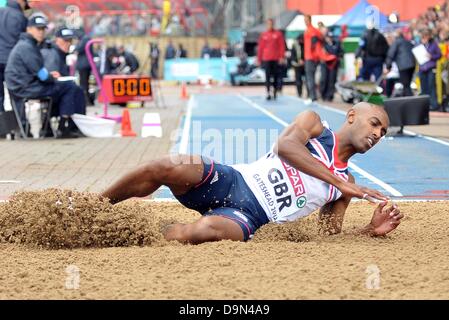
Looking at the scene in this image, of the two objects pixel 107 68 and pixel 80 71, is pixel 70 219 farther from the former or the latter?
pixel 107 68

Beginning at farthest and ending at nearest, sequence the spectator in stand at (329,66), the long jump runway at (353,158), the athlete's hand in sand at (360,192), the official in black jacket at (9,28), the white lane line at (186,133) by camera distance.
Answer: the spectator in stand at (329,66), the official in black jacket at (9,28), the white lane line at (186,133), the long jump runway at (353,158), the athlete's hand in sand at (360,192)

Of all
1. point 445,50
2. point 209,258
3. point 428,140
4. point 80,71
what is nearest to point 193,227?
point 209,258

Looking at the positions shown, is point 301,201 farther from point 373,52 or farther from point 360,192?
point 373,52

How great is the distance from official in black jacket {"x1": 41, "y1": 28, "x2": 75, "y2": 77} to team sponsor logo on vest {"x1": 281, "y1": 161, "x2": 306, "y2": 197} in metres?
12.0

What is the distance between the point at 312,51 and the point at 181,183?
22.5m

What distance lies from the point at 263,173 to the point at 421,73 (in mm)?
17870

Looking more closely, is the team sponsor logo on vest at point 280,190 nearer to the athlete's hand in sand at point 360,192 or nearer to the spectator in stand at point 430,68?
the athlete's hand in sand at point 360,192

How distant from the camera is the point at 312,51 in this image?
2941 centimetres

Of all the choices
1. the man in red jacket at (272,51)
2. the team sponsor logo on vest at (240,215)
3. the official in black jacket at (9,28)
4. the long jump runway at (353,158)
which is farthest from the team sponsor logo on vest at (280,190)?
the man in red jacket at (272,51)

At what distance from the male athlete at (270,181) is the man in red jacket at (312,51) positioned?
21.8m

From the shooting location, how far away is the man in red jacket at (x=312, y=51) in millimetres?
29172

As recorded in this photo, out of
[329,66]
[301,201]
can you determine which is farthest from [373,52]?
[301,201]

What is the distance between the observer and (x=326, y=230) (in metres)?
7.91

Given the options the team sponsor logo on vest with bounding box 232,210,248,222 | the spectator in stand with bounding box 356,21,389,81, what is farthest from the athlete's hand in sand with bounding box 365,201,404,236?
the spectator in stand with bounding box 356,21,389,81
